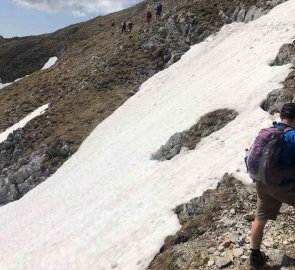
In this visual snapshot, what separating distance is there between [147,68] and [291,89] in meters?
22.3

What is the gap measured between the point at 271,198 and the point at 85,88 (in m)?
35.5

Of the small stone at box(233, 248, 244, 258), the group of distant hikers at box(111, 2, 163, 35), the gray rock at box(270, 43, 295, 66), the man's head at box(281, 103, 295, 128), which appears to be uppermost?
the group of distant hikers at box(111, 2, 163, 35)

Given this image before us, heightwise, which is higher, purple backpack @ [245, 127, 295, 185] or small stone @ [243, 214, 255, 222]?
purple backpack @ [245, 127, 295, 185]

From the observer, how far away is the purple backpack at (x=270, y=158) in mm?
8617

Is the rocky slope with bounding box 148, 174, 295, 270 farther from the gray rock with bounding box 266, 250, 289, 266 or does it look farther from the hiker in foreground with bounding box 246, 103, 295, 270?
the hiker in foreground with bounding box 246, 103, 295, 270

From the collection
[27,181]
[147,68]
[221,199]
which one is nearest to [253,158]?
[221,199]

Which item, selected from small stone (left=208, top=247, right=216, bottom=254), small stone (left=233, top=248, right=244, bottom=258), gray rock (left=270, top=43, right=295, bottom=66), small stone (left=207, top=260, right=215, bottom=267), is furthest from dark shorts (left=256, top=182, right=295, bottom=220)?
gray rock (left=270, top=43, right=295, bottom=66)

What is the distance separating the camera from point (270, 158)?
→ 8.64m

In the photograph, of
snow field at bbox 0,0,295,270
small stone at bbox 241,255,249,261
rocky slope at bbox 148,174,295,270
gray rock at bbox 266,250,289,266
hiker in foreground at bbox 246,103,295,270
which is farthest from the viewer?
snow field at bbox 0,0,295,270

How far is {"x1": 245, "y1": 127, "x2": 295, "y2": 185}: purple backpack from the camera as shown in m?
8.62

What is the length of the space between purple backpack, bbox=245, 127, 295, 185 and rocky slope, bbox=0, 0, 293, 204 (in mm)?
24624

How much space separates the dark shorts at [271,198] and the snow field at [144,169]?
5669 millimetres

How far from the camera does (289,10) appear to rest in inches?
1320

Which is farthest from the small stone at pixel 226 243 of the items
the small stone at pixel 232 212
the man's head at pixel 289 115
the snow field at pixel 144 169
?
the man's head at pixel 289 115
